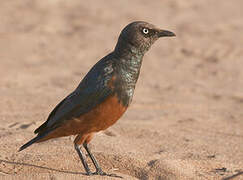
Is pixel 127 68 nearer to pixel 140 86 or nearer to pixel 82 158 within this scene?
pixel 82 158

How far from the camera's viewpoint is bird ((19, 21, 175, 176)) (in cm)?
591

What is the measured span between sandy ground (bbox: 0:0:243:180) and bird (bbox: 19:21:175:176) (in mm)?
442

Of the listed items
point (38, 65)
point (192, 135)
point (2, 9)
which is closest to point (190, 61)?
point (38, 65)

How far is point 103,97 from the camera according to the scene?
592 centimetres

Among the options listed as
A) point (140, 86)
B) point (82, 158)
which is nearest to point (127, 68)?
point (82, 158)

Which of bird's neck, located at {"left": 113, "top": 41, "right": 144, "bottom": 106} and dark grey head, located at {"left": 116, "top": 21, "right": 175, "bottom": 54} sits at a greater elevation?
dark grey head, located at {"left": 116, "top": 21, "right": 175, "bottom": 54}

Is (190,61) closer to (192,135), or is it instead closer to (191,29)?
(191,29)

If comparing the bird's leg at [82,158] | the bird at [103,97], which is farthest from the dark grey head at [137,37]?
the bird's leg at [82,158]

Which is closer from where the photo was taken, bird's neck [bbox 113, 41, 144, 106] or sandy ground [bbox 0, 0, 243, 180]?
bird's neck [bbox 113, 41, 144, 106]

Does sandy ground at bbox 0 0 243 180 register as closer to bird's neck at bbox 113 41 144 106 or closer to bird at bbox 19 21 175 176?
bird at bbox 19 21 175 176

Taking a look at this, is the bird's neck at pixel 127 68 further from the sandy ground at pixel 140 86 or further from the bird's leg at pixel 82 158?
the sandy ground at pixel 140 86

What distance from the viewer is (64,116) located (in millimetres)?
6035

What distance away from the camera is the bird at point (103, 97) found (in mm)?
5914

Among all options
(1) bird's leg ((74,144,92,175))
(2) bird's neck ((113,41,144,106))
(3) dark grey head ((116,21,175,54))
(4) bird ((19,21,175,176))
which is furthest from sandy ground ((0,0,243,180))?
(3) dark grey head ((116,21,175,54))
